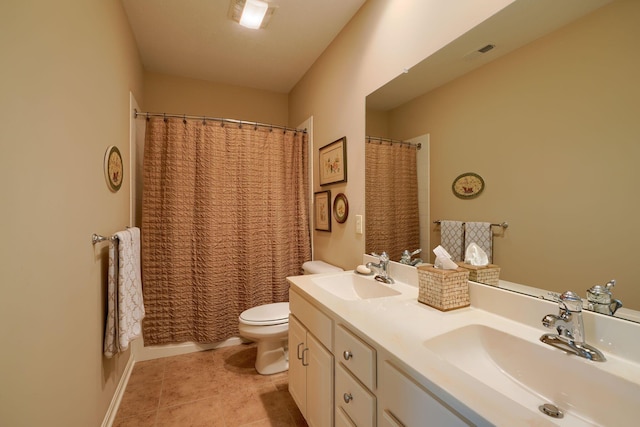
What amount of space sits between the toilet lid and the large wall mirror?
54.0 inches

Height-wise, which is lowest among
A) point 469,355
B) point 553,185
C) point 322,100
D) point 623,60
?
point 469,355

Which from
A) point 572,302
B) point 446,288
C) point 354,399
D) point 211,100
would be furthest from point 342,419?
point 211,100

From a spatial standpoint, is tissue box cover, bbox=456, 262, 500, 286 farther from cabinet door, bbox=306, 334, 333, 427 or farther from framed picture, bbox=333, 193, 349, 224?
framed picture, bbox=333, 193, 349, 224

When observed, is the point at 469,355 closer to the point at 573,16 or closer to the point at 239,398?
the point at 573,16

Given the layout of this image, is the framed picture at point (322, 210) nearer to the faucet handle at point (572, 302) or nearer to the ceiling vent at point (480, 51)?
the ceiling vent at point (480, 51)

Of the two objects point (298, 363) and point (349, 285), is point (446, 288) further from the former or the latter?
point (298, 363)

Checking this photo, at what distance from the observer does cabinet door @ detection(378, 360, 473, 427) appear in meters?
0.61

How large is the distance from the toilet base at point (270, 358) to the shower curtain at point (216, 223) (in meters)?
0.49

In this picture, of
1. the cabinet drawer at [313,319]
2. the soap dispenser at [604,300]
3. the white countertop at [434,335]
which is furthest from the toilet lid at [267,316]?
the soap dispenser at [604,300]

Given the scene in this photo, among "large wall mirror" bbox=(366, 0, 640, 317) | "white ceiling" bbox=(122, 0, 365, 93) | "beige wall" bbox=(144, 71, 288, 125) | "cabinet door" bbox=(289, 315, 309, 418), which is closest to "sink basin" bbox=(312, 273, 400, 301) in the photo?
"cabinet door" bbox=(289, 315, 309, 418)

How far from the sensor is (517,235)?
3.25ft

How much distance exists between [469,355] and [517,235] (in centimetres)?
47

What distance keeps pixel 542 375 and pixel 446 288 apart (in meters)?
0.36

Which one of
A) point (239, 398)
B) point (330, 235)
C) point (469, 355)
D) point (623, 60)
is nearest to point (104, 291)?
point (239, 398)
